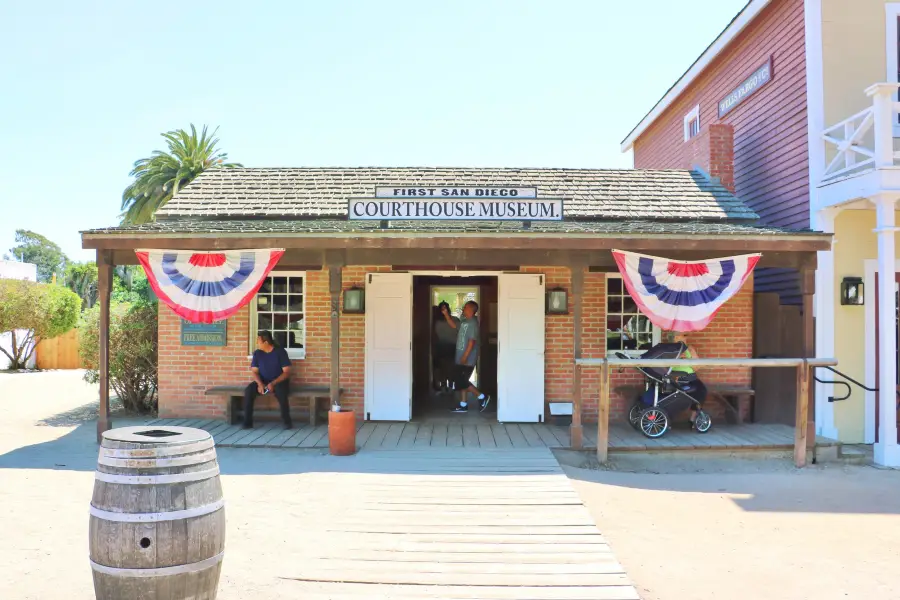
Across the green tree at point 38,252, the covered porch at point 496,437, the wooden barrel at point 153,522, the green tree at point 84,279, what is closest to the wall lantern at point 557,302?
the covered porch at point 496,437

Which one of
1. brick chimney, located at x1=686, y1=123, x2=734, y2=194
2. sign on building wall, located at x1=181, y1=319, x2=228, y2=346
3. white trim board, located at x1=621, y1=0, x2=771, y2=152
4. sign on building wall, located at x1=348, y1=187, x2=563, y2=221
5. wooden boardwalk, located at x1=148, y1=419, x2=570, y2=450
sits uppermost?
white trim board, located at x1=621, y1=0, x2=771, y2=152

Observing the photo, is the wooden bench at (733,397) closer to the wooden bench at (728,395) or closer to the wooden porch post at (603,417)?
the wooden bench at (728,395)

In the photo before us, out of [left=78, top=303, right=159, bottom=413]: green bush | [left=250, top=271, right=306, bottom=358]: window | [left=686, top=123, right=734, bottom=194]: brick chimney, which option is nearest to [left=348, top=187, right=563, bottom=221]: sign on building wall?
[left=250, top=271, right=306, bottom=358]: window

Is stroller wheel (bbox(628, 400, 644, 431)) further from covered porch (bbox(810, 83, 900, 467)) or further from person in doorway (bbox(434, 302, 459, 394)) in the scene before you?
person in doorway (bbox(434, 302, 459, 394))

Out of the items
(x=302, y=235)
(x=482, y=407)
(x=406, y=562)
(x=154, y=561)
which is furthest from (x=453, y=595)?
(x=482, y=407)

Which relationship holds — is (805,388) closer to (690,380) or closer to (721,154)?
(690,380)

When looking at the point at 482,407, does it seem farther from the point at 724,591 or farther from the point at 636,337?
the point at 724,591

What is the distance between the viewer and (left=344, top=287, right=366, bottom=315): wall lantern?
9.45 meters

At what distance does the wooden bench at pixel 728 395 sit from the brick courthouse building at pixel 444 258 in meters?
Answer: 0.25

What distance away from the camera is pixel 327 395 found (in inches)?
355

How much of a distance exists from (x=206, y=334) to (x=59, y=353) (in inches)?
593

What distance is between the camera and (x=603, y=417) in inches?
297

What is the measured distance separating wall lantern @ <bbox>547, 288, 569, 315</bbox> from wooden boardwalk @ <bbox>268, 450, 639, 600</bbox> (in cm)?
282

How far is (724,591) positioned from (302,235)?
558 cm
